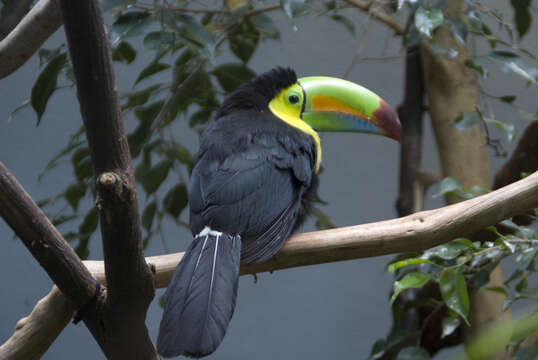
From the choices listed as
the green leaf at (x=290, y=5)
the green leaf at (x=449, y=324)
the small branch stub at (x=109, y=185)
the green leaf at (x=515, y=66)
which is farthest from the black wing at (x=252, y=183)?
the green leaf at (x=515, y=66)

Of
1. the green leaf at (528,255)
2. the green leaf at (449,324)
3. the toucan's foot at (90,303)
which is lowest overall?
the green leaf at (449,324)

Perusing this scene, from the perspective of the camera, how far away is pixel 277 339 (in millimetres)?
2682

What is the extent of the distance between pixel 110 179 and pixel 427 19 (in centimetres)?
89

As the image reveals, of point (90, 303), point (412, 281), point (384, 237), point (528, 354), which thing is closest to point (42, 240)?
point (90, 303)

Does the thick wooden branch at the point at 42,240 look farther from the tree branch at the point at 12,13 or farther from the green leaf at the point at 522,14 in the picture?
the green leaf at the point at 522,14

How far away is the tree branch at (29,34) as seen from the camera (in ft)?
4.02

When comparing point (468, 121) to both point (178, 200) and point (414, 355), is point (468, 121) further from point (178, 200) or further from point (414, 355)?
point (178, 200)

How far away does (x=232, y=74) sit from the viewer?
5.82ft

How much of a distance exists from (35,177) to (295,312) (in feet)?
4.29

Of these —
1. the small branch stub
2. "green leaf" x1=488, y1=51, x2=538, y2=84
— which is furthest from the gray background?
the small branch stub

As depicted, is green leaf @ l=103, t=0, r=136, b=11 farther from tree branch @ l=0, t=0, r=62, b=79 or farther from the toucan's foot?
the toucan's foot

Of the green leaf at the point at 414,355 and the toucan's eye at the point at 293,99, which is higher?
the toucan's eye at the point at 293,99

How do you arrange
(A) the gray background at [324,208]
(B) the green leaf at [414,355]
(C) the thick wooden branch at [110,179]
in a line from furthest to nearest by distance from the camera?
(A) the gray background at [324,208] → (B) the green leaf at [414,355] → (C) the thick wooden branch at [110,179]

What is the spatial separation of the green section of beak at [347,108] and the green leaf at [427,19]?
23 cm
